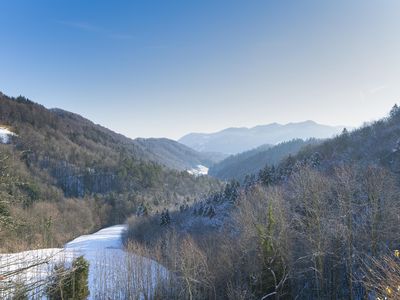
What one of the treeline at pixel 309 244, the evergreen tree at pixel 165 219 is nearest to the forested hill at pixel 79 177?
the evergreen tree at pixel 165 219

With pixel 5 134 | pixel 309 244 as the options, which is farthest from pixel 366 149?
pixel 5 134

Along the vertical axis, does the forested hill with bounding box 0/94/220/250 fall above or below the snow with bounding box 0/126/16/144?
below

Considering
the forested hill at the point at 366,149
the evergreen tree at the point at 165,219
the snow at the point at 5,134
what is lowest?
the evergreen tree at the point at 165,219

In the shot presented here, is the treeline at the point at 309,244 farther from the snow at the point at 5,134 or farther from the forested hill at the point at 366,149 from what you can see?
the snow at the point at 5,134

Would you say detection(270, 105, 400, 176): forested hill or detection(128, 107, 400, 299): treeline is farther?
detection(270, 105, 400, 176): forested hill

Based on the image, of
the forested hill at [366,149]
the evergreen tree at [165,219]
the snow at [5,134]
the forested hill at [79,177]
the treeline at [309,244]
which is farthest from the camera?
the snow at [5,134]

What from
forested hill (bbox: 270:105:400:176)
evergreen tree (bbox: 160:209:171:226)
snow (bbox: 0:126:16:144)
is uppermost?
snow (bbox: 0:126:16:144)

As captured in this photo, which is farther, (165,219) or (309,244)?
(165,219)

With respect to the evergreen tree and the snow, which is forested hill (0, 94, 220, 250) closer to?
the snow

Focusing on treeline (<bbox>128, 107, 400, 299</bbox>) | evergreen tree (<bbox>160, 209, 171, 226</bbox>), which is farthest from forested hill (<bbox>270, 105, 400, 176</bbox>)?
evergreen tree (<bbox>160, 209, 171, 226</bbox>)

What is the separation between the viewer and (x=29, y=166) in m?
126

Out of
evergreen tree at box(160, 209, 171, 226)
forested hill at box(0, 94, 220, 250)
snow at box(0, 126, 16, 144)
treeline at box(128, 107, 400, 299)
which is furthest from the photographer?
snow at box(0, 126, 16, 144)

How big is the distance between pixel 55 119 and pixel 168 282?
618 feet

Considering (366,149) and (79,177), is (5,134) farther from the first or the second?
(366,149)
